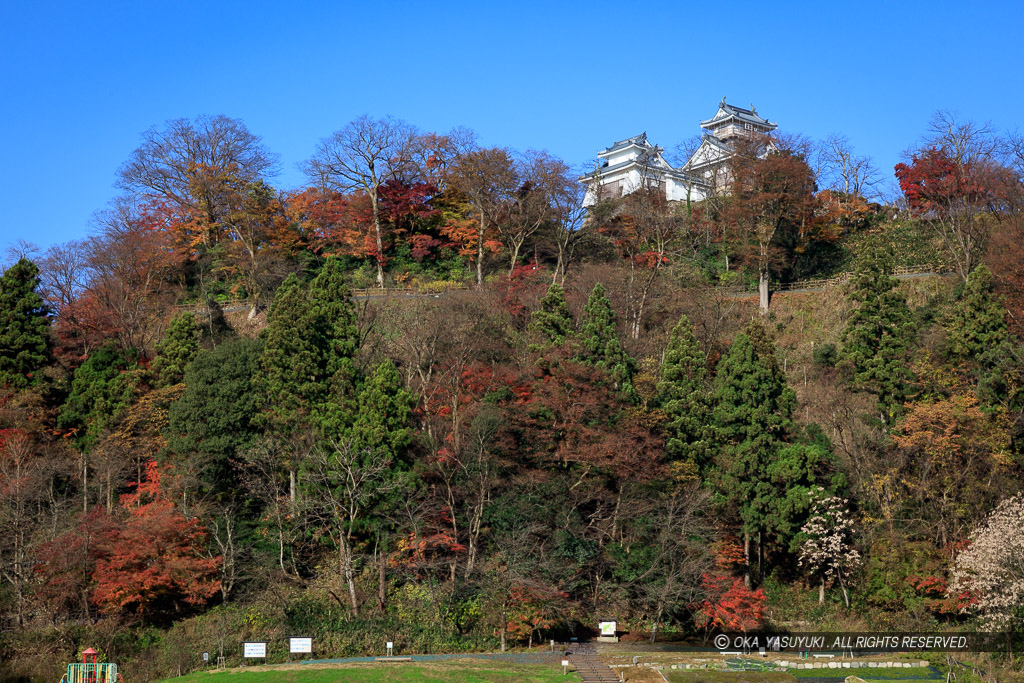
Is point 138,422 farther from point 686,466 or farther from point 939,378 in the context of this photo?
point 939,378

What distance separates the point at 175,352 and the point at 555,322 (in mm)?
14702

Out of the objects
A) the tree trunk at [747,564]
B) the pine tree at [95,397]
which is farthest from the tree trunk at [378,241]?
the tree trunk at [747,564]

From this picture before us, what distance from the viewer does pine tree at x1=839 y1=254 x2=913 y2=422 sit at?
35.5 meters

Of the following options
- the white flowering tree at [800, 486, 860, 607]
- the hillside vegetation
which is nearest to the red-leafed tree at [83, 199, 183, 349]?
the hillside vegetation

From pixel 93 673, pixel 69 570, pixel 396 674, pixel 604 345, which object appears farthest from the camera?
pixel 604 345

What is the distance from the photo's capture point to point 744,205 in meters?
48.7

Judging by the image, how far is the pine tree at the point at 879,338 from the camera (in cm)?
3550

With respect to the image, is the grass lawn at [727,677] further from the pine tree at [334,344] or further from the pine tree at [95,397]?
the pine tree at [95,397]

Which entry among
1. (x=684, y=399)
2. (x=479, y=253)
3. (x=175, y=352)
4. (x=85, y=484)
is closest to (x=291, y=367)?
(x=175, y=352)

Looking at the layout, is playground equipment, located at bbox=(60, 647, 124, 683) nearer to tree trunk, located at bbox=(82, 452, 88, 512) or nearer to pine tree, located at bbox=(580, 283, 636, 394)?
tree trunk, located at bbox=(82, 452, 88, 512)

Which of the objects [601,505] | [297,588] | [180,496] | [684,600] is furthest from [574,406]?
[180,496]

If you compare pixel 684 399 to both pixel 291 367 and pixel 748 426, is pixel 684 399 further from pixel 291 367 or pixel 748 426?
pixel 291 367

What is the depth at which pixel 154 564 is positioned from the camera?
31.7m

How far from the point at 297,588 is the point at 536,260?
72.2ft
